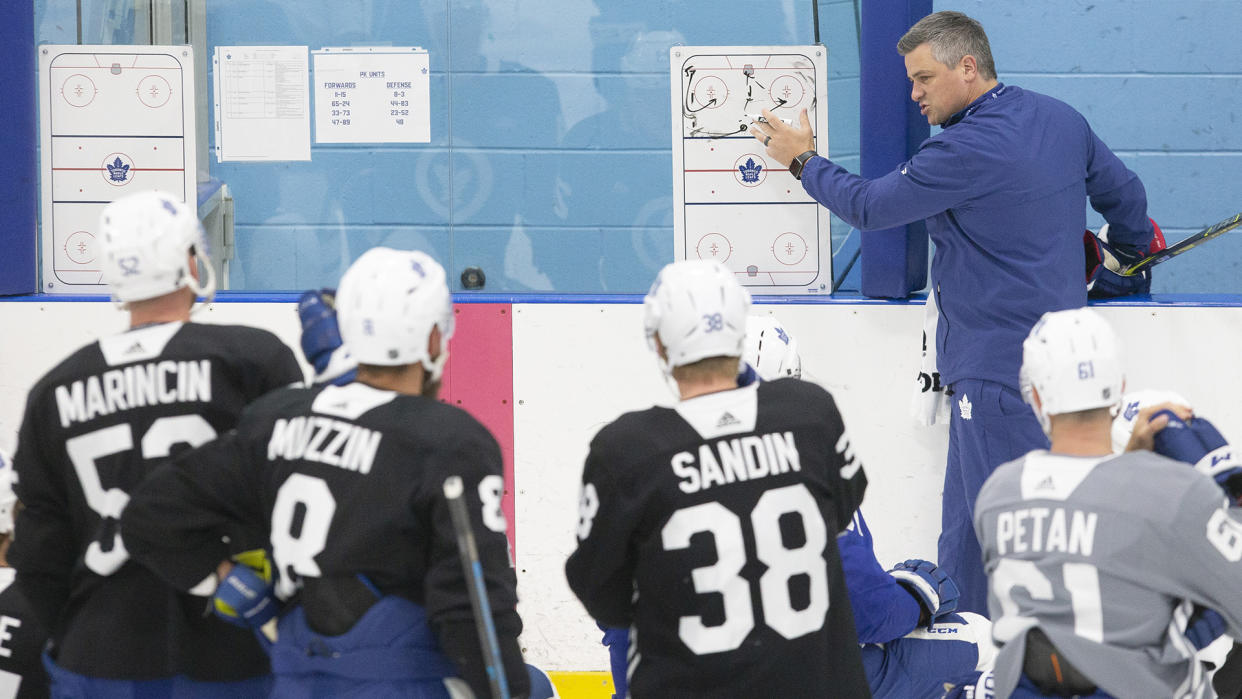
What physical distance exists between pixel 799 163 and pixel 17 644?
229cm

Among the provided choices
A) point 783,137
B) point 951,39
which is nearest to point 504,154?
point 783,137

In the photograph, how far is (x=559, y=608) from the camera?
3.76m

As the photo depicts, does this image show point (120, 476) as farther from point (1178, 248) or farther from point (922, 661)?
point (1178, 248)

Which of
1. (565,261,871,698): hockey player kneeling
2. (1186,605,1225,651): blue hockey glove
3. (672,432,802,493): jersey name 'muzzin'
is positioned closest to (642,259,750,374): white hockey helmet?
(565,261,871,698): hockey player kneeling

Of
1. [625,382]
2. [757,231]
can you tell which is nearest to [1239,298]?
[757,231]

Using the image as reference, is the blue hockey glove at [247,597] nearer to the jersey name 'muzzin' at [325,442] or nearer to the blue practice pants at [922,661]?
the jersey name 'muzzin' at [325,442]

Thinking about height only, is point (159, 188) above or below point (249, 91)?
below

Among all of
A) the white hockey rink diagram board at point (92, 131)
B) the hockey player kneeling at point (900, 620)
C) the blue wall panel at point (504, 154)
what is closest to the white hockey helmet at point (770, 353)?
the hockey player kneeling at point (900, 620)

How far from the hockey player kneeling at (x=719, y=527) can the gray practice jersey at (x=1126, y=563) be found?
309 mm

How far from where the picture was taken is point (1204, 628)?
2.05m

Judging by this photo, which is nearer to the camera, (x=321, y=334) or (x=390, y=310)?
(x=390, y=310)

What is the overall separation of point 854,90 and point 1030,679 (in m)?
2.28

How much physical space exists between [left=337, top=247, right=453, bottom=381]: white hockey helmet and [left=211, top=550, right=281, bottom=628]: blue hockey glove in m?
0.38

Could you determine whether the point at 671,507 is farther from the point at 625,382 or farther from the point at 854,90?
the point at 854,90
